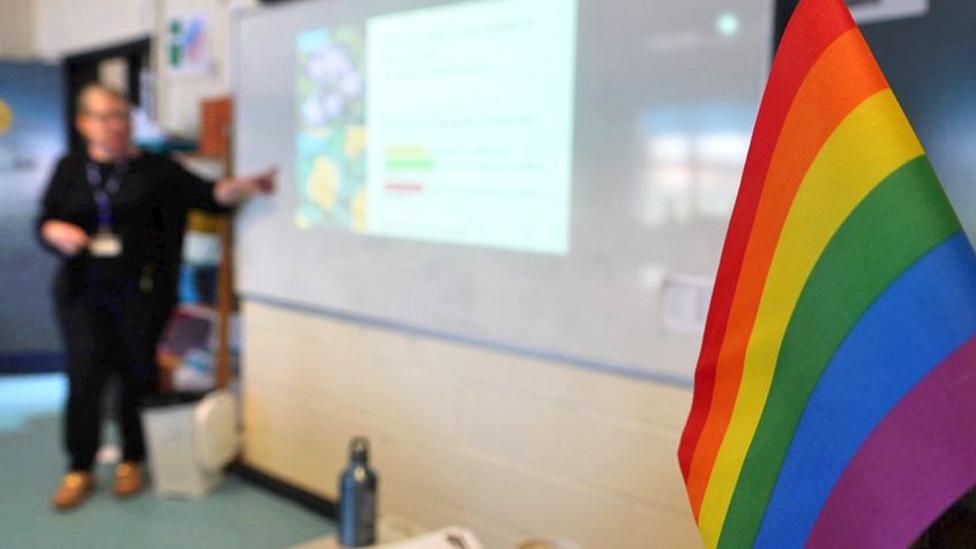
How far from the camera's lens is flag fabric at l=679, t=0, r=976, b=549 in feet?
1.98

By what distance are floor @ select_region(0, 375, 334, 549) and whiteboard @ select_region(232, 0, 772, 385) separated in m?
0.87

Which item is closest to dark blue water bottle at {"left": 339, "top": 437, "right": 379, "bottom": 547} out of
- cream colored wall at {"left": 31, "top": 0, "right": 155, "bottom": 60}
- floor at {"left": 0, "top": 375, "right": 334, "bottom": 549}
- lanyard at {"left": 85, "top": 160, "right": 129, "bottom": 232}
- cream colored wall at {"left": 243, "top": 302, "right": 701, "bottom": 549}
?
cream colored wall at {"left": 243, "top": 302, "right": 701, "bottom": 549}

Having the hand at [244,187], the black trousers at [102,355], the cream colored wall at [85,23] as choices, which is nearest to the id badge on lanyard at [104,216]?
the black trousers at [102,355]

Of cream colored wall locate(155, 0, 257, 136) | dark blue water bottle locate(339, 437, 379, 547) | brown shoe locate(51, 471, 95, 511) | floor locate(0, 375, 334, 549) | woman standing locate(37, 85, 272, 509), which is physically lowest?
floor locate(0, 375, 334, 549)

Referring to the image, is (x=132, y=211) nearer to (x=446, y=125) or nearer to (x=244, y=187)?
(x=244, y=187)

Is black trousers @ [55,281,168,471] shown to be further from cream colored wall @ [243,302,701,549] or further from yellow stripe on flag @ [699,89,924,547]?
yellow stripe on flag @ [699,89,924,547]

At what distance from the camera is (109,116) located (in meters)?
2.83

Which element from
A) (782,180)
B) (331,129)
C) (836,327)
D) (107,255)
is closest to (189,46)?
(107,255)

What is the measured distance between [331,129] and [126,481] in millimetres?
1557

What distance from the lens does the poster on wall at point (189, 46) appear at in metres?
3.59

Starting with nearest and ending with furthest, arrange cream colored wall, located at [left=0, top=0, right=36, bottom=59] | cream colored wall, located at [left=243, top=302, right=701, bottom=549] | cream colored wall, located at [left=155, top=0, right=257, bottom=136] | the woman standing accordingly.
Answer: cream colored wall, located at [left=243, top=302, right=701, bottom=549] → the woman standing → cream colored wall, located at [left=155, top=0, right=257, bottom=136] → cream colored wall, located at [left=0, top=0, right=36, bottom=59]

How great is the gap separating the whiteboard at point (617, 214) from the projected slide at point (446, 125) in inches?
0.7

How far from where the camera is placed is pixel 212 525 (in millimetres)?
2734

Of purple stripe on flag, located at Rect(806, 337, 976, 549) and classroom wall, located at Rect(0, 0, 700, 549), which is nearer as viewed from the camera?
purple stripe on flag, located at Rect(806, 337, 976, 549)
